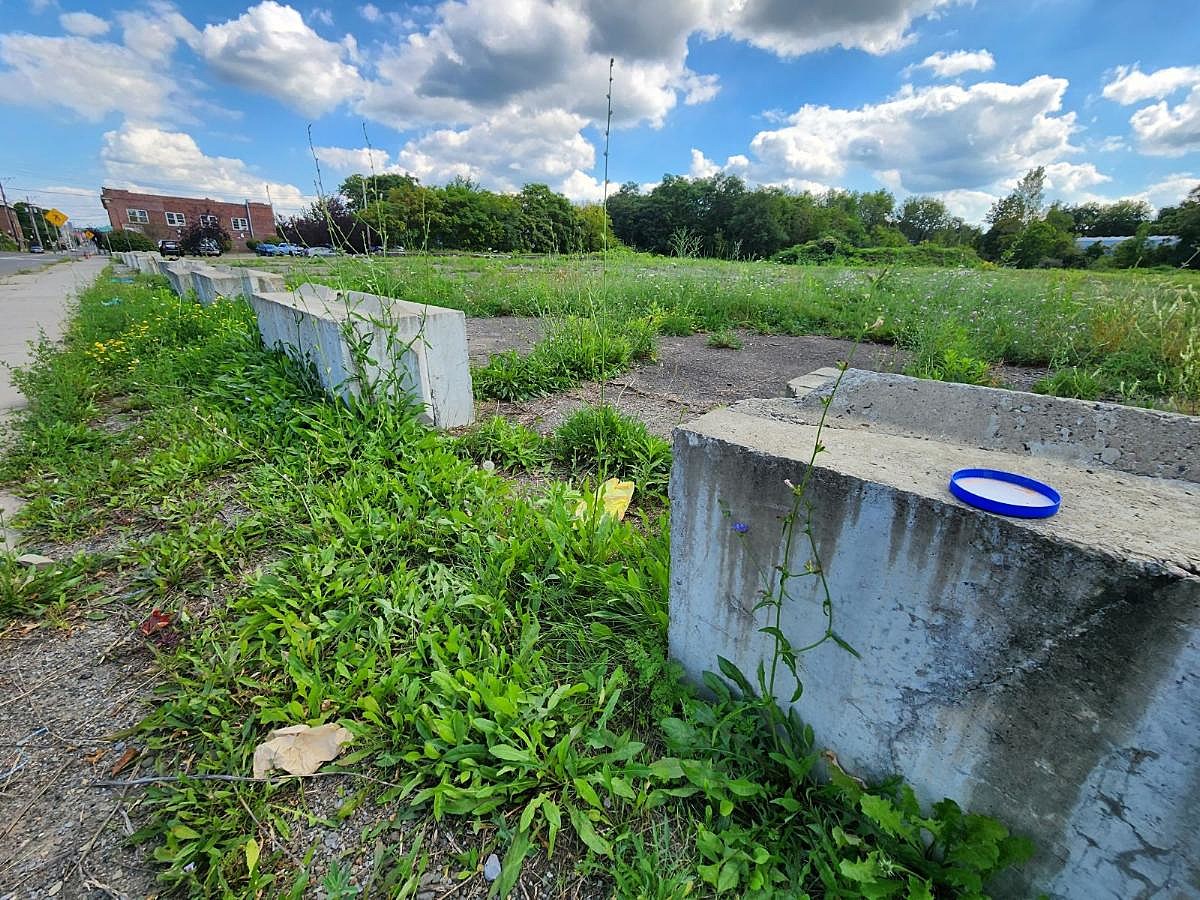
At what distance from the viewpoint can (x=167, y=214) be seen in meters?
50.7

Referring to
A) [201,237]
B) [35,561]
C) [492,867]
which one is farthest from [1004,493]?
[201,237]

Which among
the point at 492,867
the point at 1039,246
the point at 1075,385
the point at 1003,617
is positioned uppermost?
the point at 1039,246

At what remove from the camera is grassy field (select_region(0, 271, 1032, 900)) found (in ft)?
3.75

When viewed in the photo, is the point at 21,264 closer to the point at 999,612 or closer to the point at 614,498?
the point at 614,498

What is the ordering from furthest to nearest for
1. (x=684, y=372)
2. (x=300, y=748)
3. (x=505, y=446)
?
(x=684, y=372)
(x=505, y=446)
(x=300, y=748)

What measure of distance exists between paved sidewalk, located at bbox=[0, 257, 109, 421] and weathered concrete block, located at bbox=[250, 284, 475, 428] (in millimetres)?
2741

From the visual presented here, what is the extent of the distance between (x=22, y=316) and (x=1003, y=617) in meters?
13.5

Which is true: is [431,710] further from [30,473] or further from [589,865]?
[30,473]

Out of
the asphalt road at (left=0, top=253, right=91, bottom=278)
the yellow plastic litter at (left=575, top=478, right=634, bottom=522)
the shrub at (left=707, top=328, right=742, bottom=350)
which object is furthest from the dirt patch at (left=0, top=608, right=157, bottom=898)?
the asphalt road at (left=0, top=253, right=91, bottom=278)

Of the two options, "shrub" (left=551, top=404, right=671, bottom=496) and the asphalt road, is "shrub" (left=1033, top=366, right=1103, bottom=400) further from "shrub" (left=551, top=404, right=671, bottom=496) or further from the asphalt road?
the asphalt road

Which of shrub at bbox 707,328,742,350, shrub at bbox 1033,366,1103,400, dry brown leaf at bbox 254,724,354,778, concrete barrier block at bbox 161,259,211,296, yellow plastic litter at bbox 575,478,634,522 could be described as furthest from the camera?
Result: concrete barrier block at bbox 161,259,211,296

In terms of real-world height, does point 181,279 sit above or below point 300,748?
above

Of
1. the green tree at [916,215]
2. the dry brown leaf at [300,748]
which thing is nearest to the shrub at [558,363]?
the dry brown leaf at [300,748]

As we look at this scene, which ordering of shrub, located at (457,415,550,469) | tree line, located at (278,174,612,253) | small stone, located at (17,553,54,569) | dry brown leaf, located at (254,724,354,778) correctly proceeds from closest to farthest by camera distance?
dry brown leaf, located at (254,724,354,778) → small stone, located at (17,553,54,569) → shrub, located at (457,415,550,469) → tree line, located at (278,174,612,253)
